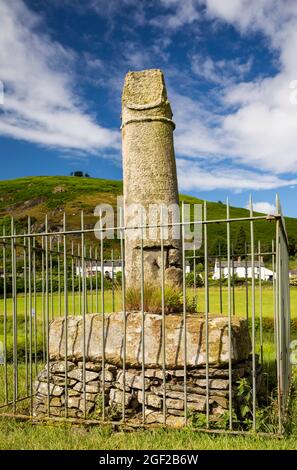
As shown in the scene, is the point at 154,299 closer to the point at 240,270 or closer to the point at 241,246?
the point at 241,246

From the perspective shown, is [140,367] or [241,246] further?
[241,246]

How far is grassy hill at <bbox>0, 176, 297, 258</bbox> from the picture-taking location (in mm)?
101562

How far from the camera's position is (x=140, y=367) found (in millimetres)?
4922

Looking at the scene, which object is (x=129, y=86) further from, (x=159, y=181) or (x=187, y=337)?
(x=187, y=337)

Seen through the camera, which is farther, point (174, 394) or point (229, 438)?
point (174, 394)

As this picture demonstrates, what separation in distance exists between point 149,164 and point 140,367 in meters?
2.65

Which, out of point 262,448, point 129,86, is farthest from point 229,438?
A: point 129,86

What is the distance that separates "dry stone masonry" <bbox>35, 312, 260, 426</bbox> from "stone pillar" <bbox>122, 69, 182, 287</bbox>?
3.26 feet

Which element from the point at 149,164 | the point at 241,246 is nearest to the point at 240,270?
the point at 241,246

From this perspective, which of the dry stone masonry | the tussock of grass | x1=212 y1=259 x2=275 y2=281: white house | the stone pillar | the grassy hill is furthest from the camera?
the grassy hill

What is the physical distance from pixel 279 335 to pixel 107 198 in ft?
360

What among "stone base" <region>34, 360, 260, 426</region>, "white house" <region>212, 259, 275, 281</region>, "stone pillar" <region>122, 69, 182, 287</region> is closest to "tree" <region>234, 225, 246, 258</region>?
"white house" <region>212, 259, 275, 281</region>

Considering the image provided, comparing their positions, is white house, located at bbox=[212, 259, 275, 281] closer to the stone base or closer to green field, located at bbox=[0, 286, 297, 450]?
the stone base

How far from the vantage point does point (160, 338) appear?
→ 4.77 meters
